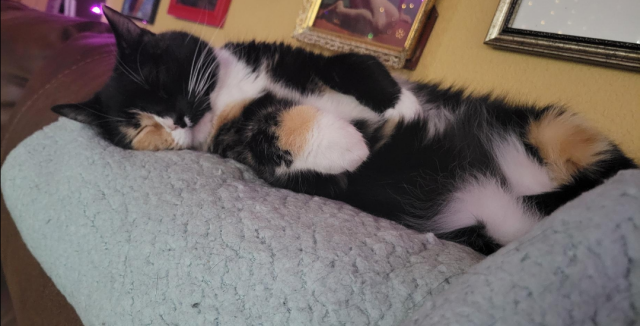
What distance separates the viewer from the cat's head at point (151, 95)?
0.80 m

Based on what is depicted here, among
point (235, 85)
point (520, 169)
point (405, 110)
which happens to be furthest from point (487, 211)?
point (235, 85)

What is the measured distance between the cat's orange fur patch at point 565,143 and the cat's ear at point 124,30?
2.87ft

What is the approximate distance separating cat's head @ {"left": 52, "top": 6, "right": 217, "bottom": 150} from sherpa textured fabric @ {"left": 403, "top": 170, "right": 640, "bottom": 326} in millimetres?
678

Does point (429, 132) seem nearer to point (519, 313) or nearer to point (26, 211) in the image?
point (519, 313)

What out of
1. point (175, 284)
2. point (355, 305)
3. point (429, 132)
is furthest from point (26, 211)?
point (429, 132)

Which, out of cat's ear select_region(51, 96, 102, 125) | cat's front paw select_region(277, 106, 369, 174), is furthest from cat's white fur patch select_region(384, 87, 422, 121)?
cat's ear select_region(51, 96, 102, 125)

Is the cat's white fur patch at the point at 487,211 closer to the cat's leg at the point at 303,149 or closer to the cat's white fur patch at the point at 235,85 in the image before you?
the cat's leg at the point at 303,149

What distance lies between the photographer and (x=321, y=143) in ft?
2.12

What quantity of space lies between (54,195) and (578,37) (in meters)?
1.09

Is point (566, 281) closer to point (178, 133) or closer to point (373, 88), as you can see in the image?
point (373, 88)

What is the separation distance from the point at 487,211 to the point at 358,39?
0.69m

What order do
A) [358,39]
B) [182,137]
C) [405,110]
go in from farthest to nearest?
1. [358,39]
2. [182,137]
3. [405,110]

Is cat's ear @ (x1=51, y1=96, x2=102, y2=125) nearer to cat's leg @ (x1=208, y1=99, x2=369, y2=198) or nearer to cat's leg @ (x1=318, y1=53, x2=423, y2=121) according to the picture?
cat's leg @ (x1=208, y1=99, x2=369, y2=198)

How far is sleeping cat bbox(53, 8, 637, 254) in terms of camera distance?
0.60 metres
